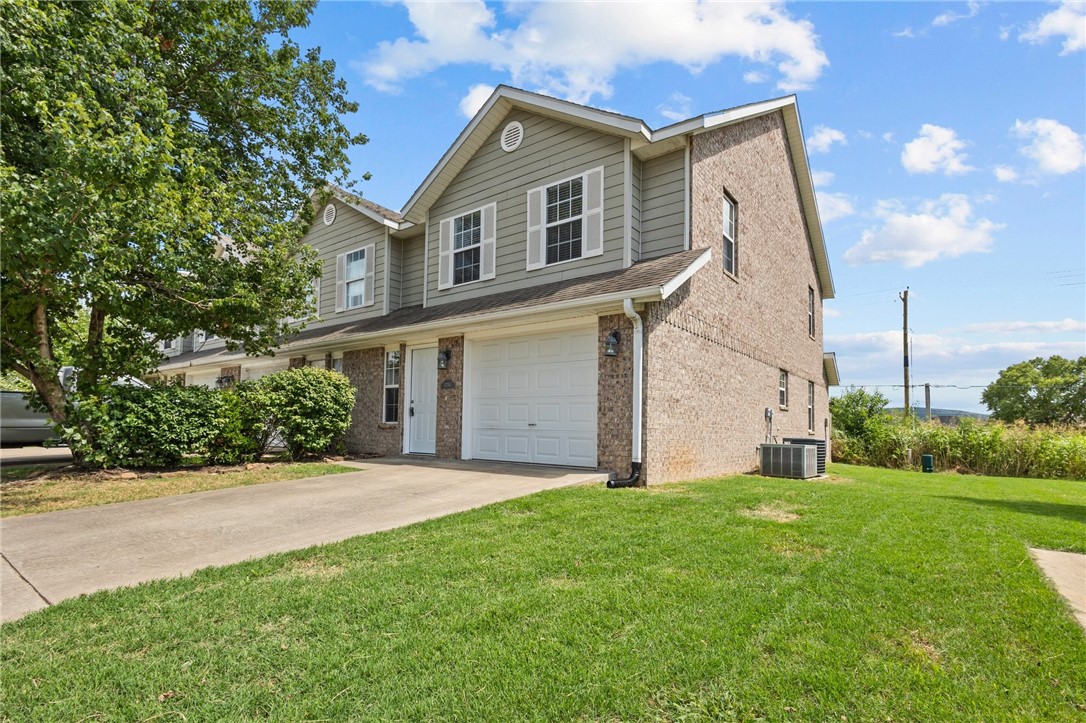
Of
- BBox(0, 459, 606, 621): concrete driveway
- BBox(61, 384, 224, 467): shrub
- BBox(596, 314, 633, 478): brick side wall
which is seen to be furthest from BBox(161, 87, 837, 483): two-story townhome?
BBox(61, 384, 224, 467): shrub

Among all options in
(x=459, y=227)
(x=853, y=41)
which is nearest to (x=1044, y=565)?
(x=853, y=41)

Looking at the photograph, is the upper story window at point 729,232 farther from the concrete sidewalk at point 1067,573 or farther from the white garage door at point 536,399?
the concrete sidewalk at point 1067,573

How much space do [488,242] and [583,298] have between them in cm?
398

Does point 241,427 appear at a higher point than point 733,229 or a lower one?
lower

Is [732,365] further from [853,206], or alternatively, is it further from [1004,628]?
[1004,628]

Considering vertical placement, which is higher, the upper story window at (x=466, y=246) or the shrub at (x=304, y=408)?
the upper story window at (x=466, y=246)

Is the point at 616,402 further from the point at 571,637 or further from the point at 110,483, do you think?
the point at 110,483

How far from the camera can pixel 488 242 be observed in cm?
1173

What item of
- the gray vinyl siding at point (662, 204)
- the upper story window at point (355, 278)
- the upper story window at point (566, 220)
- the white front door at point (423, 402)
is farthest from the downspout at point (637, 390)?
the upper story window at point (355, 278)

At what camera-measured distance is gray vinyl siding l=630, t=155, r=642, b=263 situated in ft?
31.7

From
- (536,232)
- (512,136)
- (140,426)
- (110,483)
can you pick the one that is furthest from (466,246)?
(110,483)

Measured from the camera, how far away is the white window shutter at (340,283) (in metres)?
15.5

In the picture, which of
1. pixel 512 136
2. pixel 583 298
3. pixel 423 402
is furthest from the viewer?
pixel 423 402

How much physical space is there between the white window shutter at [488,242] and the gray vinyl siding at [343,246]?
3843mm
